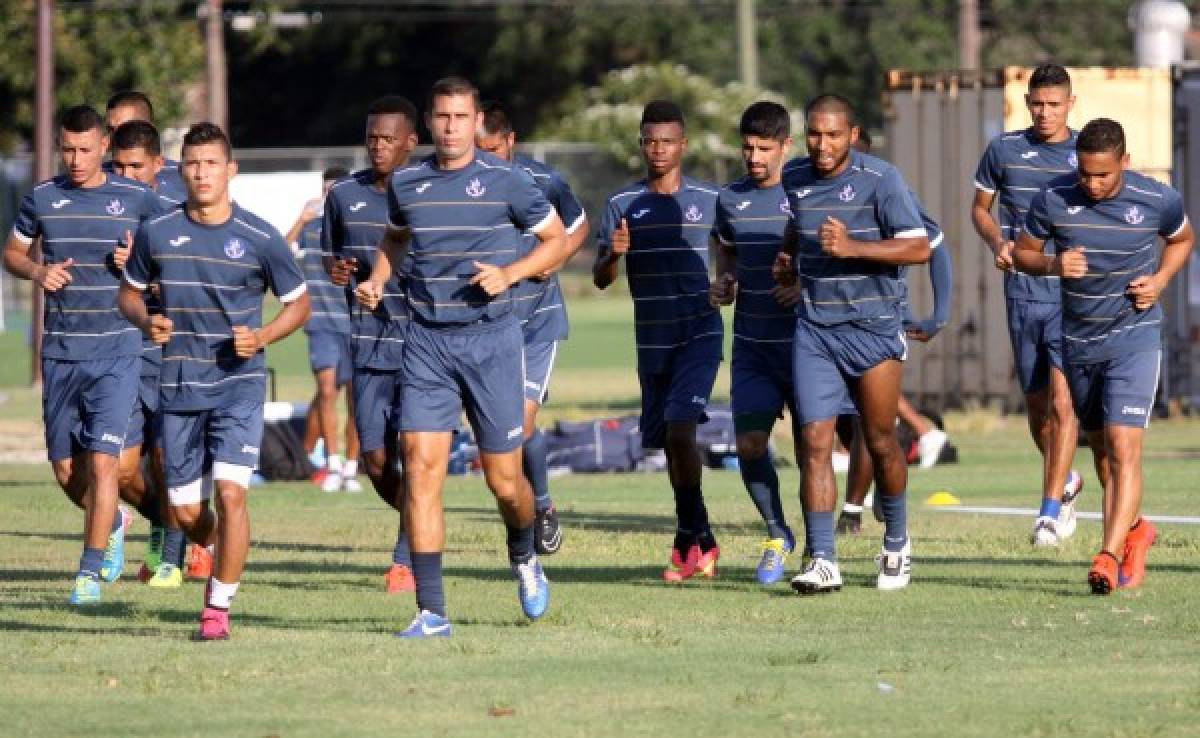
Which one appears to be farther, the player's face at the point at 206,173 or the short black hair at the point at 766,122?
the short black hair at the point at 766,122

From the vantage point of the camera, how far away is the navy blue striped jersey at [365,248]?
13.1m

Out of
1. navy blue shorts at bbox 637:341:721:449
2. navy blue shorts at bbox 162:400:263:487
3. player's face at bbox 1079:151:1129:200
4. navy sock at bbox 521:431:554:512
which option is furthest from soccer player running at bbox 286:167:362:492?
player's face at bbox 1079:151:1129:200

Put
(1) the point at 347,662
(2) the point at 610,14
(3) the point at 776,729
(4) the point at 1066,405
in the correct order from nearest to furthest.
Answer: (3) the point at 776,729, (1) the point at 347,662, (4) the point at 1066,405, (2) the point at 610,14

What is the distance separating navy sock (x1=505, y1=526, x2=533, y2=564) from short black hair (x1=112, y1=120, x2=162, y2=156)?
3312 millimetres

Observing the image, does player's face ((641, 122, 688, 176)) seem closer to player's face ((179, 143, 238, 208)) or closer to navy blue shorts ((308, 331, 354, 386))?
player's face ((179, 143, 238, 208))

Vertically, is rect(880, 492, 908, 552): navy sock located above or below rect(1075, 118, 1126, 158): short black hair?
below

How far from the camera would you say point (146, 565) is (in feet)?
→ 44.5

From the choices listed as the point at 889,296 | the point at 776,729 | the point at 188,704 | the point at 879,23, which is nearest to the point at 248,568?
the point at 889,296

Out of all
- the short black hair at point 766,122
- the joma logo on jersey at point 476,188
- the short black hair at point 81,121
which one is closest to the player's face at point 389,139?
the short black hair at point 81,121

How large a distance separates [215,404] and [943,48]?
5668 centimetres

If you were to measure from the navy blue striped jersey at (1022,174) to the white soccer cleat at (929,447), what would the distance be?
5561 millimetres

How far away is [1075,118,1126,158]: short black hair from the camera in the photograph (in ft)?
39.2

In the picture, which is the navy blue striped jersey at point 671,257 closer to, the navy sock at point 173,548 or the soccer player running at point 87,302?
the soccer player running at point 87,302

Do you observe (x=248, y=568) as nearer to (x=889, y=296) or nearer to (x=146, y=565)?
(x=146, y=565)
